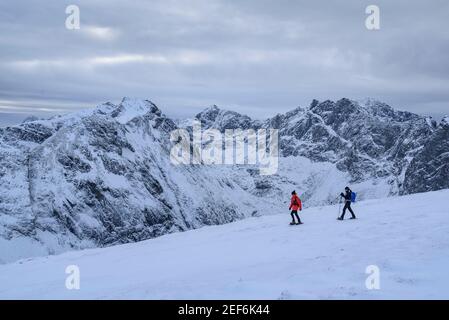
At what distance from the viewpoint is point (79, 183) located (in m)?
179

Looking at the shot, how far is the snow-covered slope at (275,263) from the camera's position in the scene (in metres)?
13.5

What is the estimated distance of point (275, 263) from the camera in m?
17.3

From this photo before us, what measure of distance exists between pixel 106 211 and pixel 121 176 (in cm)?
2344

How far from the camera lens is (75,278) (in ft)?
60.5

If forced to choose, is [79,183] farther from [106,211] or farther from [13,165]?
[13,165]

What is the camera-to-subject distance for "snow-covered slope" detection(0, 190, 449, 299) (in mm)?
13532

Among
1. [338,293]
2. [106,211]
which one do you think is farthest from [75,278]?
[106,211]

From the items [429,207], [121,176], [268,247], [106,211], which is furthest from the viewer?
[121,176]
